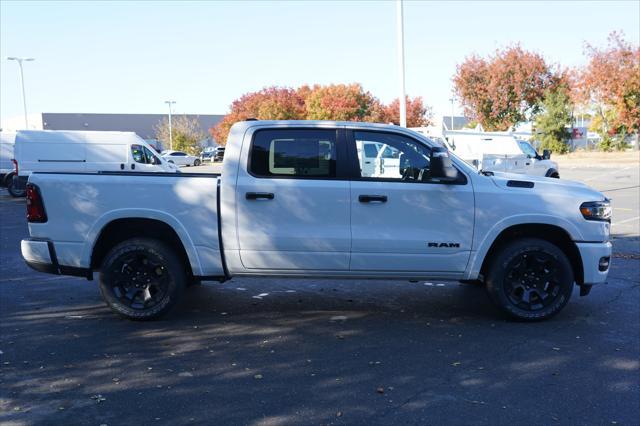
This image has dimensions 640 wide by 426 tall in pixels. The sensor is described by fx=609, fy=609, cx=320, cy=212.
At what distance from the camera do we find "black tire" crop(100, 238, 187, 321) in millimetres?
5992

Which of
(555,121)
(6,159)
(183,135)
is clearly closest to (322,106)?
(183,135)

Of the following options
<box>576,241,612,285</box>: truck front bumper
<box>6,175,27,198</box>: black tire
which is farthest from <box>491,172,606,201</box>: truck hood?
<box>6,175,27,198</box>: black tire

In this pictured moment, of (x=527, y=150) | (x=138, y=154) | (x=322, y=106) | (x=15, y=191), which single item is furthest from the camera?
(x=322, y=106)

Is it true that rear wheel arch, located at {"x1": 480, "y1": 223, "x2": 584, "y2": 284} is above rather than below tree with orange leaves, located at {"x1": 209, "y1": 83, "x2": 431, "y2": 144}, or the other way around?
below

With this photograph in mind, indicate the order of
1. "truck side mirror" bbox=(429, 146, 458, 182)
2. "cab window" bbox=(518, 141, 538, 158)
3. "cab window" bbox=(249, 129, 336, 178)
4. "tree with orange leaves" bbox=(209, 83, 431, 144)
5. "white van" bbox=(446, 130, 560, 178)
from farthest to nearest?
"tree with orange leaves" bbox=(209, 83, 431, 144), "cab window" bbox=(518, 141, 538, 158), "white van" bbox=(446, 130, 560, 178), "cab window" bbox=(249, 129, 336, 178), "truck side mirror" bbox=(429, 146, 458, 182)

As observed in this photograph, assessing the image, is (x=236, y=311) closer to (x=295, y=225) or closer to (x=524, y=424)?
(x=295, y=225)

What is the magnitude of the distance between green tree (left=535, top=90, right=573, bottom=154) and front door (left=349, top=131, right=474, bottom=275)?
43516 mm

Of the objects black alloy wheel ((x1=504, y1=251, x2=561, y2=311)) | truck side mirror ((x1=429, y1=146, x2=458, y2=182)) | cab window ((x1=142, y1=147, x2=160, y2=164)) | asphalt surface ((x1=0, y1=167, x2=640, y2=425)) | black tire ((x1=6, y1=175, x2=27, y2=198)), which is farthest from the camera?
black tire ((x1=6, y1=175, x2=27, y2=198))

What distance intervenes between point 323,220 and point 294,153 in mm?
726

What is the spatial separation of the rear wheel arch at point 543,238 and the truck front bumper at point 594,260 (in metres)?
0.05

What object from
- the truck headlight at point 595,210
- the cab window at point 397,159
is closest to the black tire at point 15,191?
the cab window at point 397,159

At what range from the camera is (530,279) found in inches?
239

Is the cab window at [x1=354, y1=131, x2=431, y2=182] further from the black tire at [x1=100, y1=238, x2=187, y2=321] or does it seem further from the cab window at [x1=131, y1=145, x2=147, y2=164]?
the cab window at [x1=131, y1=145, x2=147, y2=164]

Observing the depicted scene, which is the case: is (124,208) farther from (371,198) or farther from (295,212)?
(371,198)
